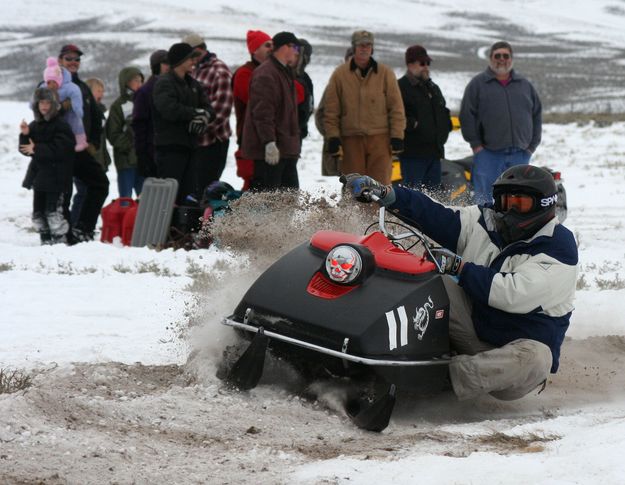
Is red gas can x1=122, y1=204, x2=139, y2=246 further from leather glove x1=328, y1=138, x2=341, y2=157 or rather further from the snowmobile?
the snowmobile

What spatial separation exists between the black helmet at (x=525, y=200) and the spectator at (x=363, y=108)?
451cm

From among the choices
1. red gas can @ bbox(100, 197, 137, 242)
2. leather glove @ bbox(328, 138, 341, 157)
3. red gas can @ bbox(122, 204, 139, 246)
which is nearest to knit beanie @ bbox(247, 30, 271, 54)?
leather glove @ bbox(328, 138, 341, 157)

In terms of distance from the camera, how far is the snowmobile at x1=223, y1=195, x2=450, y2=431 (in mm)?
5418

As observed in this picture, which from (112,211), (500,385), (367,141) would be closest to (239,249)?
(500,385)

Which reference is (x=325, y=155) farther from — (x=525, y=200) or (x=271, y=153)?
(x=525, y=200)

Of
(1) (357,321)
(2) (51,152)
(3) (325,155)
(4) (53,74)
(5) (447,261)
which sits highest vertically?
(4) (53,74)

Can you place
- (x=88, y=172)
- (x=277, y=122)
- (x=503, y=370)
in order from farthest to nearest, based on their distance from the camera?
(x=88, y=172)
(x=277, y=122)
(x=503, y=370)

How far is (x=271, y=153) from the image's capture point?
980cm

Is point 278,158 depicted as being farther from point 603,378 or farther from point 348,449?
point 348,449

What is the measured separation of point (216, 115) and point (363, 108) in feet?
5.03

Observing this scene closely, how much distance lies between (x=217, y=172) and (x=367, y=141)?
169 cm

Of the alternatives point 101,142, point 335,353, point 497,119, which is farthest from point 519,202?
point 101,142

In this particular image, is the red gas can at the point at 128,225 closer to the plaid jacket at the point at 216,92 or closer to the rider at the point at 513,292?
the plaid jacket at the point at 216,92

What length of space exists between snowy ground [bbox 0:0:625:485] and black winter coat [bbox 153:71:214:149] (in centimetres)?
116
